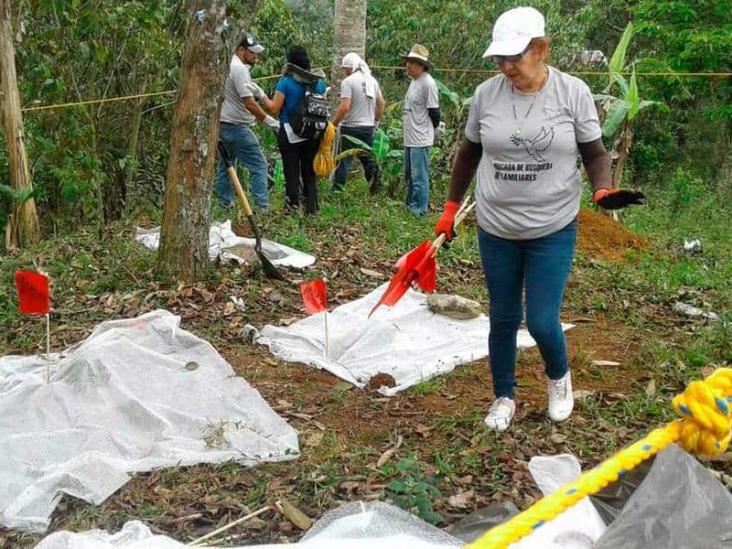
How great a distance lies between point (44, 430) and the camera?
11.4 feet

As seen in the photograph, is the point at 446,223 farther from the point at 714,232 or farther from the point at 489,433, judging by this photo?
the point at 714,232

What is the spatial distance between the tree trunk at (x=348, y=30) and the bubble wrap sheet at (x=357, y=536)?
24.6 feet

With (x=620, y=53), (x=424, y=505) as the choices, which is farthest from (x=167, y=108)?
(x=424, y=505)

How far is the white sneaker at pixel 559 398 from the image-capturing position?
3.58 meters

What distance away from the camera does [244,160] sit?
7.55 meters

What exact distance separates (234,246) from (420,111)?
2.89 meters

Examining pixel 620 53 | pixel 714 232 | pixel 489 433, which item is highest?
pixel 620 53

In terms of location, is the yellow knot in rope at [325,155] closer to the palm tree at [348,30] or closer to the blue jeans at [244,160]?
the blue jeans at [244,160]

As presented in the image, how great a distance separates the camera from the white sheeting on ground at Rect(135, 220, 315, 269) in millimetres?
6000

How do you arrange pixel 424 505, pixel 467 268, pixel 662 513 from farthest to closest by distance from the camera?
pixel 467 268, pixel 424 505, pixel 662 513

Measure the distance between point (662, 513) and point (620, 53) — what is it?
6.88m

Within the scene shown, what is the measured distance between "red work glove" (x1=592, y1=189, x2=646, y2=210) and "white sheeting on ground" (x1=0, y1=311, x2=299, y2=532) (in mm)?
1547

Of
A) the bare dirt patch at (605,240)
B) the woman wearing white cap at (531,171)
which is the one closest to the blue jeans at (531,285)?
the woman wearing white cap at (531,171)

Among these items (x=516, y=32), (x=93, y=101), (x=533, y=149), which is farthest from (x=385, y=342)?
(x=93, y=101)
